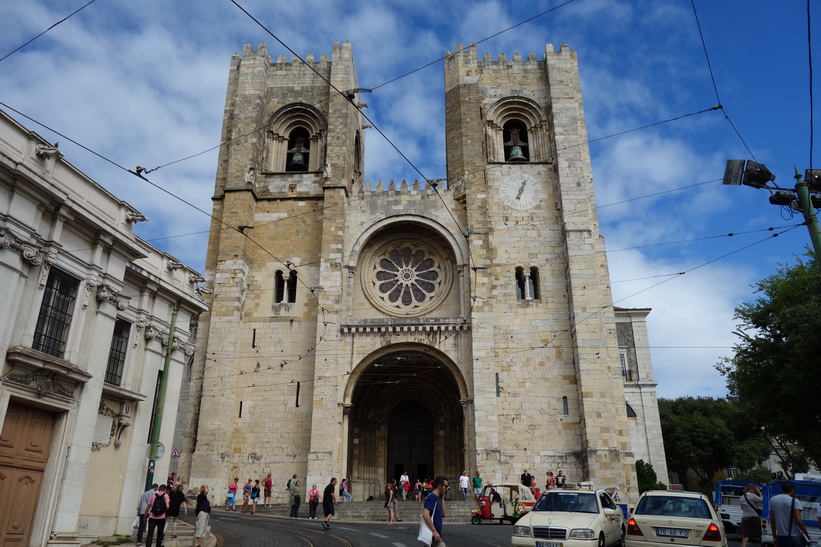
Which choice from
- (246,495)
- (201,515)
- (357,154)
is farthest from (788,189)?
(357,154)

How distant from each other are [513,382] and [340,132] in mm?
12301

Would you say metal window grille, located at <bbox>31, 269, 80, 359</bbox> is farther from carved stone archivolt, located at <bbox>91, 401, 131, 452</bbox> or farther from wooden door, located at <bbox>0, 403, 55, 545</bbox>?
carved stone archivolt, located at <bbox>91, 401, 131, 452</bbox>

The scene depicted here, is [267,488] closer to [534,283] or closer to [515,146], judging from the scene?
[534,283]

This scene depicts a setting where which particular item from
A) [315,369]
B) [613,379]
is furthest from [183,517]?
[613,379]

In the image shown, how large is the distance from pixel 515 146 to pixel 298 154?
923cm

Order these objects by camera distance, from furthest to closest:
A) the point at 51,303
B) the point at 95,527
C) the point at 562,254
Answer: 1. the point at 562,254
2. the point at 95,527
3. the point at 51,303

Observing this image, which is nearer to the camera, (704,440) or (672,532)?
(672,532)

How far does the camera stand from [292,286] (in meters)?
24.6

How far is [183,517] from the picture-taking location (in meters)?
16.9

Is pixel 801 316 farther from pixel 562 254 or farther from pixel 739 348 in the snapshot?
pixel 562 254

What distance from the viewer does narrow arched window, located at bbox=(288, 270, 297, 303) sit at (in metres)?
24.4

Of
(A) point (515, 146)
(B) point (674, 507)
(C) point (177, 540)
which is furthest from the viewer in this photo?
(A) point (515, 146)

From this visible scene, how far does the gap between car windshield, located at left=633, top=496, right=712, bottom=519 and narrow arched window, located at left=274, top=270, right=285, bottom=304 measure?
17.4 metres

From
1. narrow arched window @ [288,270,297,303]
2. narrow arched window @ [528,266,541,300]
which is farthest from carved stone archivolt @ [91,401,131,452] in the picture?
narrow arched window @ [528,266,541,300]
